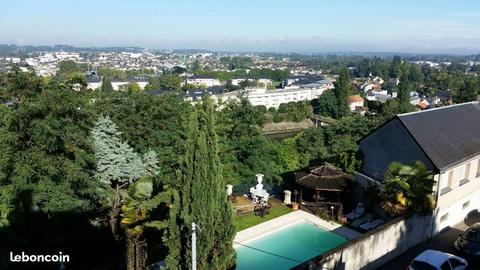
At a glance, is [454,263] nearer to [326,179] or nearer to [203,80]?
[326,179]

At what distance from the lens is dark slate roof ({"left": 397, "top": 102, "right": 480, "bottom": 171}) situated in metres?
15.1

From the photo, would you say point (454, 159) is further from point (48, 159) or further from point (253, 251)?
point (48, 159)

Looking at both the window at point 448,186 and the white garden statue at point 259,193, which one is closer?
the window at point 448,186

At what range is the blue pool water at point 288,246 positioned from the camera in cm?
1498

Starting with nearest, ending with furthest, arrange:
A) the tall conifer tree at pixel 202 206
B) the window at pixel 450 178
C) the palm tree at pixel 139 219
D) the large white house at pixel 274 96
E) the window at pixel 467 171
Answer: the tall conifer tree at pixel 202 206
the palm tree at pixel 139 219
the window at pixel 450 178
the window at pixel 467 171
the large white house at pixel 274 96

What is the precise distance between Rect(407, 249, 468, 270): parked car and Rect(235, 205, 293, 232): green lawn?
8.01 metres

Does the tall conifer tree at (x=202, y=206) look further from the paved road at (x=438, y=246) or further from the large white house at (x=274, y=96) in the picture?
the large white house at (x=274, y=96)

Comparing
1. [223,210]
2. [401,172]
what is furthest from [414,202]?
[223,210]

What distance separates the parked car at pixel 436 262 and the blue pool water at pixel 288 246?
523 centimetres

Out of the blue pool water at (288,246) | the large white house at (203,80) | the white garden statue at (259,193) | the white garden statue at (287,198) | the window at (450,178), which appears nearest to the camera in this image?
the blue pool water at (288,246)

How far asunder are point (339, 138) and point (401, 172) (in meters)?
17.0

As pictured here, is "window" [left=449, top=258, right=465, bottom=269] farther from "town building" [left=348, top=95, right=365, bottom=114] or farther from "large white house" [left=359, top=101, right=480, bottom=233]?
"town building" [left=348, top=95, right=365, bottom=114]

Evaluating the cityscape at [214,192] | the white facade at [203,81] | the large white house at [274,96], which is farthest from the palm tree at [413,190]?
the white facade at [203,81]

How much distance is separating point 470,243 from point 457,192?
3583 mm
